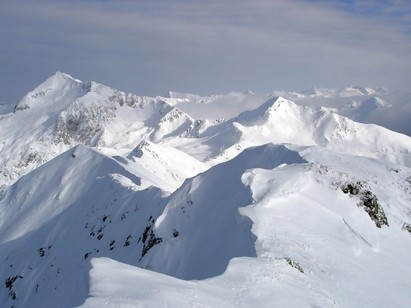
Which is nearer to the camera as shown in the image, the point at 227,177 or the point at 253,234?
the point at 253,234

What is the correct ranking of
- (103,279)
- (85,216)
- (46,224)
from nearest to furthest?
(103,279), (85,216), (46,224)

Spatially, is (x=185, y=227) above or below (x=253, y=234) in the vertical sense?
below

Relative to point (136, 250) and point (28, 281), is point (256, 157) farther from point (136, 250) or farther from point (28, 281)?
point (28, 281)

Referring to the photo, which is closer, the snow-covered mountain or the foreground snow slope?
the foreground snow slope

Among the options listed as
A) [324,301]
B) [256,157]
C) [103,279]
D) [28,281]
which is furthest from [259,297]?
[28,281]

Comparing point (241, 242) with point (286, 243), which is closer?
point (286, 243)

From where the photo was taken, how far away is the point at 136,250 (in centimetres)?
3788

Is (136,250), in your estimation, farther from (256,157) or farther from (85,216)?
(85,216)

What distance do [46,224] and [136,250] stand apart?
32932 mm

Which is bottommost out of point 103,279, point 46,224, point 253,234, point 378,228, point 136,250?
point 46,224

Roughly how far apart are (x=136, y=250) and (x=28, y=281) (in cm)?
1968

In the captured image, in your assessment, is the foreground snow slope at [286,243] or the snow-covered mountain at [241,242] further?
the snow-covered mountain at [241,242]

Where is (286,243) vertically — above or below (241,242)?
above

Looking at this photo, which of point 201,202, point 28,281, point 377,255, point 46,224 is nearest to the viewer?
point 377,255
